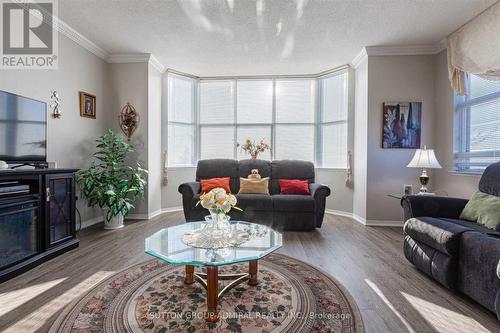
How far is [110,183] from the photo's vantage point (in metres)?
3.38

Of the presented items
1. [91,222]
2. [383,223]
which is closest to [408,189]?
[383,223]

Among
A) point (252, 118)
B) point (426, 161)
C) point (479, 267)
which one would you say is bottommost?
point (479, 267)

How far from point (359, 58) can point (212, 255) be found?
12.8 feet

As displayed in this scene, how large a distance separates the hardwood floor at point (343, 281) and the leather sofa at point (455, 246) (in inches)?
5.3

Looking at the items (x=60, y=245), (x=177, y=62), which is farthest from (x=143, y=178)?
(x=177, y=62)

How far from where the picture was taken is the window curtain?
261cm

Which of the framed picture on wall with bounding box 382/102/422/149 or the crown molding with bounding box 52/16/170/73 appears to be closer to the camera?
the crown molding with bounding box 52/16/170/73

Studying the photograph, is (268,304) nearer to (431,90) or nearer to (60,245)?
(60,245)

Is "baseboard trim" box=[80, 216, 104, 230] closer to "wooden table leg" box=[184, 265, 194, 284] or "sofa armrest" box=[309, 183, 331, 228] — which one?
"wooden table leg" box=[184, 265, 194, 284]

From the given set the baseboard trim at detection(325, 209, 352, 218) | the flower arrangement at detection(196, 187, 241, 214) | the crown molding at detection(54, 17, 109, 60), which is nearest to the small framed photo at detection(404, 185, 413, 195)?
the baseboard trim at detection(325, 209, 352, 218)

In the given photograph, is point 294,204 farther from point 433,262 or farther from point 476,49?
point 476,49

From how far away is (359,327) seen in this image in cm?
145

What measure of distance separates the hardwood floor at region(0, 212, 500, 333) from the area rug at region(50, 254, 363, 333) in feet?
0.43

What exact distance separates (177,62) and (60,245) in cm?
321
